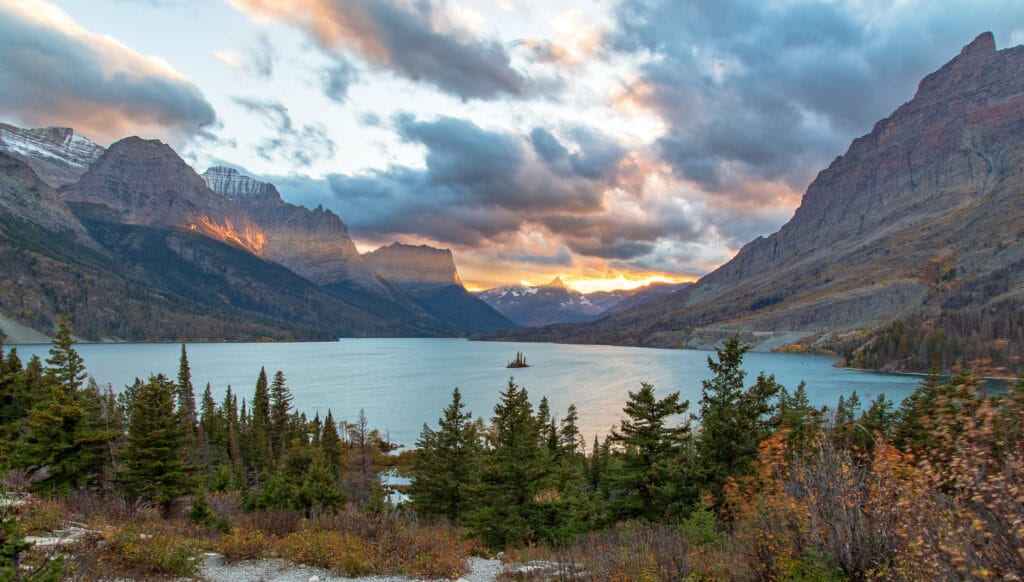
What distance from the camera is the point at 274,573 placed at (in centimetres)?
1223

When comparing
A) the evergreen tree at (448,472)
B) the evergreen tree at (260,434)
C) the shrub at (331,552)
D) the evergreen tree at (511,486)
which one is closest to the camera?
the shrub at (331,552)

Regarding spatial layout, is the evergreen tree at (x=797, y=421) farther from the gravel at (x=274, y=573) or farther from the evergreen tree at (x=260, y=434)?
the evergreen tree at (x=260, y=434)

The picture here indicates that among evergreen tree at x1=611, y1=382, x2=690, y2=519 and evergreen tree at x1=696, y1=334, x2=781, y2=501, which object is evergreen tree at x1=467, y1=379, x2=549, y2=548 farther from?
evergreen tree at x1=696, y1=334, x2=781, y2=501

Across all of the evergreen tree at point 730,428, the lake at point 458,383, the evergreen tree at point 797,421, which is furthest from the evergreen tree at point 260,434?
the evergreen tree at point 797,421

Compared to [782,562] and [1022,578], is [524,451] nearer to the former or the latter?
[782,562]

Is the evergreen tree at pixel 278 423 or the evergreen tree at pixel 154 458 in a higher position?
the evergreen tree at pixel 154 458

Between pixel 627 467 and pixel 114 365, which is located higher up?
pixel 627 467

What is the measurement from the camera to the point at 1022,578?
548 centimetres

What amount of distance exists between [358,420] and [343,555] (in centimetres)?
8742

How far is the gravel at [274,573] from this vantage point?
38.4 ft

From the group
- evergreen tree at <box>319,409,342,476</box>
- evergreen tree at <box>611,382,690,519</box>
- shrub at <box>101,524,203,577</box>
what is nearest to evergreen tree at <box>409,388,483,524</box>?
evergreen tree at <box>611,382,690,519</box>

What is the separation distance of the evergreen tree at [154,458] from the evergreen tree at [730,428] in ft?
87.9

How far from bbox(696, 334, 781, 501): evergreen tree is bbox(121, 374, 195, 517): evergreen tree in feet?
87.9

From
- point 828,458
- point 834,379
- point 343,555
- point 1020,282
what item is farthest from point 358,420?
point 1020,282
